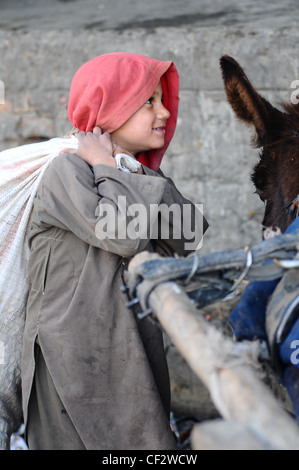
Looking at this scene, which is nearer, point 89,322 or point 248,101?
point 89,322

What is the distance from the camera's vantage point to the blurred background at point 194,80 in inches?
126

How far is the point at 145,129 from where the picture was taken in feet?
6.38

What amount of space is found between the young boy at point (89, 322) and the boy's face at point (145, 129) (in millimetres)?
135

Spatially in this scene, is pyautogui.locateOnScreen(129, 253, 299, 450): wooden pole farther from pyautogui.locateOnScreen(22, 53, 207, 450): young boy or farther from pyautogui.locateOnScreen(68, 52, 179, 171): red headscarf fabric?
pyautogui.locateOnScreen(68, 52, 179, 171): red headscarf fabric

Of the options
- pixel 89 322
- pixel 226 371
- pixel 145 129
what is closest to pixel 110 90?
pixel 145 129

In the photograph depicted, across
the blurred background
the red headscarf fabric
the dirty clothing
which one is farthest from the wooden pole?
the blurred background

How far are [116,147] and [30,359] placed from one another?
77 centimetres

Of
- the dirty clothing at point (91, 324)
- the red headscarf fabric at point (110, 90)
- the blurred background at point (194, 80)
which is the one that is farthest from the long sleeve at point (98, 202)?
the blurred background at point (194, 80)

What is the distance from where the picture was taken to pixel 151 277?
1068 mm

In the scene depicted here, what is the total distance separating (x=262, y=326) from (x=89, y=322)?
584 millimetres

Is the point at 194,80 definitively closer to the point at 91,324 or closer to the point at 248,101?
the point at 248,101

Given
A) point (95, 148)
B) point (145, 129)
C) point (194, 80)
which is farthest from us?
point (194, 80)

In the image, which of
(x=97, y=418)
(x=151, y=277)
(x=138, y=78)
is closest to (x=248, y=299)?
(x=151, y=277)

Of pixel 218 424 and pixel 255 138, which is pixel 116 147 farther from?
pixel 218 424
